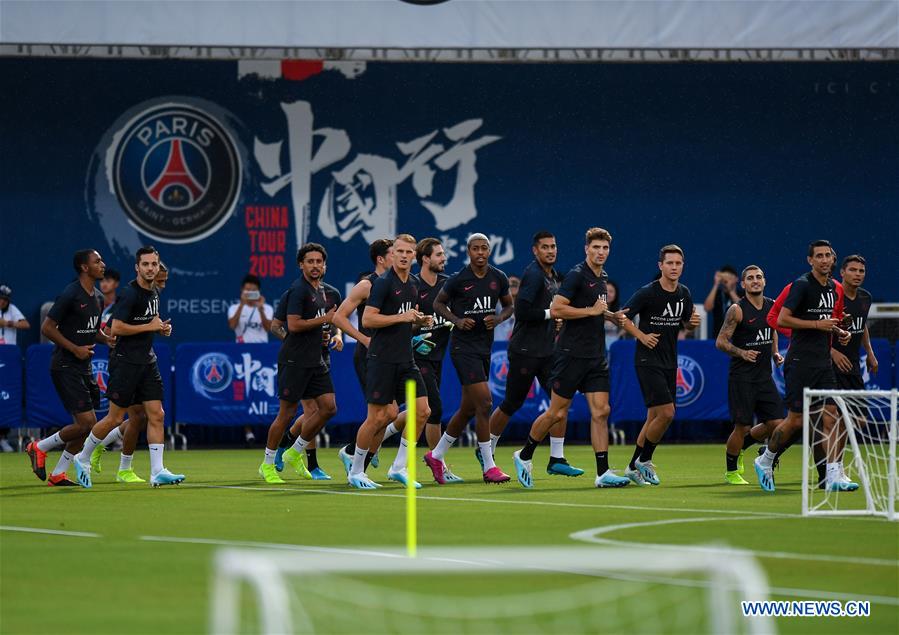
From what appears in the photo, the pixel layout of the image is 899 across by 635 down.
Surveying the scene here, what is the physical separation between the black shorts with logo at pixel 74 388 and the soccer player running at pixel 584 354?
4.82 metres

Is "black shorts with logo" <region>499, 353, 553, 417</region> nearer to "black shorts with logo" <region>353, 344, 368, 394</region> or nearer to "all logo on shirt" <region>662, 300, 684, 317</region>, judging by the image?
"all logo on shirt" <region>662, 300, 684, 317</region>

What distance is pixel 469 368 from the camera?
18.2m

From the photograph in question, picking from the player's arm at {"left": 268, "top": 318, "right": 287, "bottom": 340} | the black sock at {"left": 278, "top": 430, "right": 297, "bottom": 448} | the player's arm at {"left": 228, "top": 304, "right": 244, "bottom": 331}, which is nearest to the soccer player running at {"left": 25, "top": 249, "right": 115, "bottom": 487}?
the player's arm at {"left": 268, "top": 318, "right": 287, "bottom": 340}

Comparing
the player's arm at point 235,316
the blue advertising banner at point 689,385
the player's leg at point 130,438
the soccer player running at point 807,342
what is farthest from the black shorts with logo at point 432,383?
the player's arm at point 235,316

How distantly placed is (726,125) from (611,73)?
242 cm

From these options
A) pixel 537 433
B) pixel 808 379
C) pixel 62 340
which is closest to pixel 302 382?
pixel 62 340

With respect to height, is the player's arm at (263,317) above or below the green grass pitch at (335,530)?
above

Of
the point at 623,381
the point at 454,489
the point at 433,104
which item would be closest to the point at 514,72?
the point at 433,104

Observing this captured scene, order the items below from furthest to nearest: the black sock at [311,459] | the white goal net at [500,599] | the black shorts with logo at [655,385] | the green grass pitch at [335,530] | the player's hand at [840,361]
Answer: the black sock at [311,459] → the player's hand at [840,361] → the black shorts with logo at [655,385] → the green grass pitch at [335,530] → the white goal net at [500,599]

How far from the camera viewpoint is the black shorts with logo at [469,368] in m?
18.2

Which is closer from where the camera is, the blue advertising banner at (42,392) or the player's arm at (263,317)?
the blue advertising banner at (42,392)

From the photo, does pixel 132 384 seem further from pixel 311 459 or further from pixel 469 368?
pixel 469 368

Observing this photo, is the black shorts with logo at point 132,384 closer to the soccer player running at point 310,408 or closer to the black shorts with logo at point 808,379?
the soccer player running at point 310,408

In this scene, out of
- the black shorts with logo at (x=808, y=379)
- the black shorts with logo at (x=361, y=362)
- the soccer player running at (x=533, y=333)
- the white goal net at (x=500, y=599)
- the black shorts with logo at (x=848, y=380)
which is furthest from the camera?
the black shorts with logo at (x=361, y=362)
